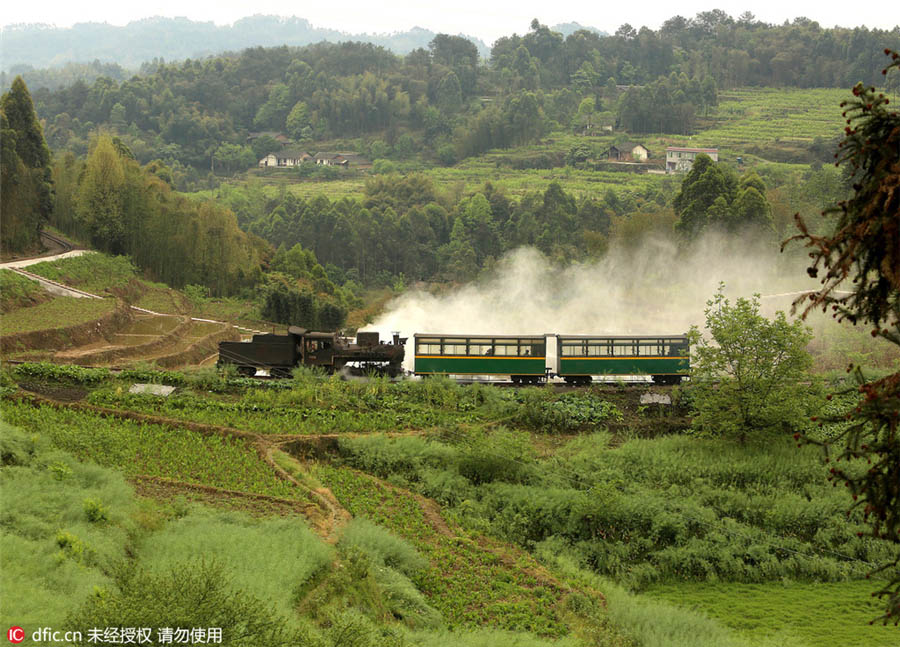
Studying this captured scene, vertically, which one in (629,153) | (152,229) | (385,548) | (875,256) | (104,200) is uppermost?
(629,153)

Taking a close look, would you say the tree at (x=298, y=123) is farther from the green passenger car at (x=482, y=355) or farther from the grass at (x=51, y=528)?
the grass at (x=51, y=528)

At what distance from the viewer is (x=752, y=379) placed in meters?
24.3

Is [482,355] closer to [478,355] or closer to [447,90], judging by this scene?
[478,355]

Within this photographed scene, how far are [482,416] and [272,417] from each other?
6.29 m

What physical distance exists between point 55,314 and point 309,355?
38.7ft

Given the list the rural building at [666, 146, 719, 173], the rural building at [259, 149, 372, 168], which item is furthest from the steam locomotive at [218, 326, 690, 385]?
the rural building at [259, 149, 372, 168]

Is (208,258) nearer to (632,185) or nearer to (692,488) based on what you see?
(692,488)

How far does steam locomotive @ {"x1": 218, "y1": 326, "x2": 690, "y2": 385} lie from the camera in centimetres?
2856

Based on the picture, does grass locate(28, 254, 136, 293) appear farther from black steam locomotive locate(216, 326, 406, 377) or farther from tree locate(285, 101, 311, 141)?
tree locate(285, 101, 311, 141)

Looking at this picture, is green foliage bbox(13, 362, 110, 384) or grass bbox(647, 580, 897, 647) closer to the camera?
grass bbox(647, 580, 897, 647)

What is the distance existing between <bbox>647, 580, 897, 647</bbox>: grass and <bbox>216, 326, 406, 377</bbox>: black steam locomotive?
14.2 metres

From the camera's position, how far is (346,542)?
1568cm

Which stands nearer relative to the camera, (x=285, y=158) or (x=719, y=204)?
(x=719, y=204)

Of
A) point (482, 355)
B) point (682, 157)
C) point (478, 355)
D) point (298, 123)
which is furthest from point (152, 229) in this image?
point (298, 123)
